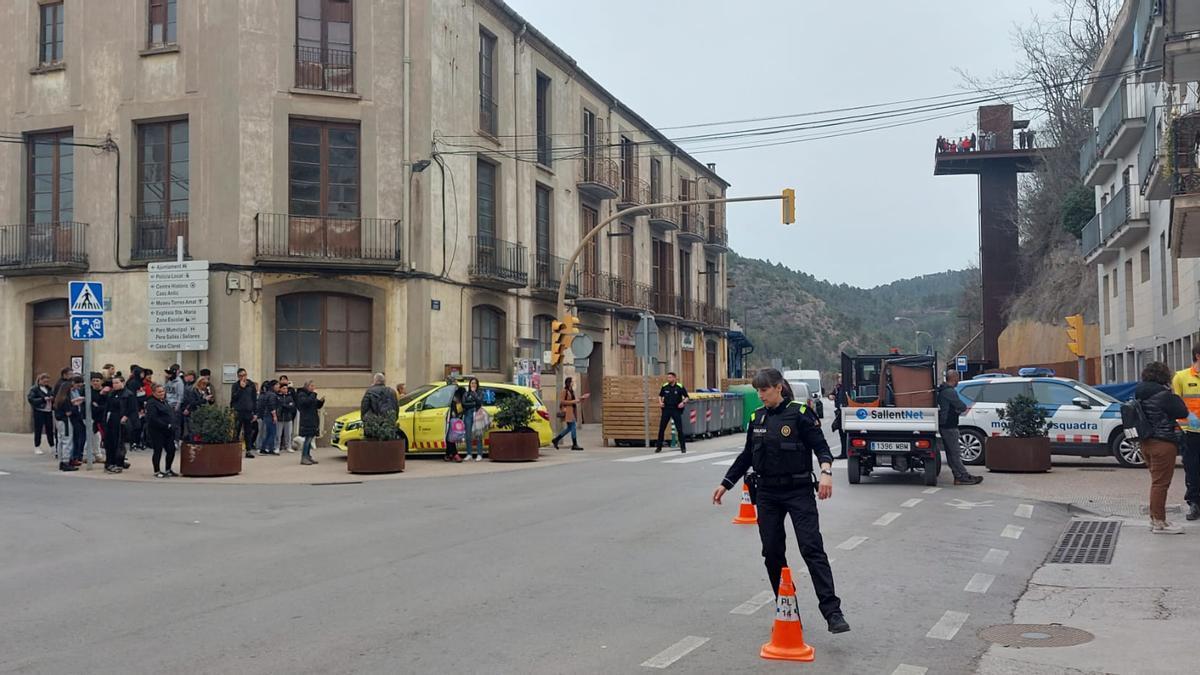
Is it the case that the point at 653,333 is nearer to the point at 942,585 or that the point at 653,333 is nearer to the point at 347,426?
the point at 347,426

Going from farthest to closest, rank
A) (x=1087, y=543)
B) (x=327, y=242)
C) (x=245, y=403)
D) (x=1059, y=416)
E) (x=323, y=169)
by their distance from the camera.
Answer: (x=323, y=169) < (x=327, y=242) < (x=245, y=403) < (x=1059, y=416) < (x=1087, y=543)

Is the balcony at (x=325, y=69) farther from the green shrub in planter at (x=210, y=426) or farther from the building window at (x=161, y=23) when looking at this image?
the green shrub in planter at (x=210, y=426)

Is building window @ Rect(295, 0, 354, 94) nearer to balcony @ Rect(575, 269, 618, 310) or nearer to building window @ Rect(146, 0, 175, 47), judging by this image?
building window @ Rect(146, 0, 175, 47)

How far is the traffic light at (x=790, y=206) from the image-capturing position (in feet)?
78.7

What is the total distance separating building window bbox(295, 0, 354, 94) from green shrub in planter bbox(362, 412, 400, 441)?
10.6 meters

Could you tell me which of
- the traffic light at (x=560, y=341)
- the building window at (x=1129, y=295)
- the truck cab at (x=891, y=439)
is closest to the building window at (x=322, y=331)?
the traffic light at (x=560, y=341)

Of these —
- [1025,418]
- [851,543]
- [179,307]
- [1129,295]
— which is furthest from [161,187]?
[1129,295]

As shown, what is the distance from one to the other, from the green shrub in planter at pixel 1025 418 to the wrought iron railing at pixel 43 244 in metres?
20.6

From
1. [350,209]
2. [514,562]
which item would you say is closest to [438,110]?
[350,209]

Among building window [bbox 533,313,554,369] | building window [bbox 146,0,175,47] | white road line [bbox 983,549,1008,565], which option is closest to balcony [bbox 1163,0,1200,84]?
white road line [bbox 983,549,1008,565]

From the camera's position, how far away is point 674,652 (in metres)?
6.27

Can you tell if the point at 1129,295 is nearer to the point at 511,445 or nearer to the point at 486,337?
the point at 486,337

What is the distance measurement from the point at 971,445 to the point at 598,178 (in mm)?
20743

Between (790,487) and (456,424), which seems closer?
(790,487)
